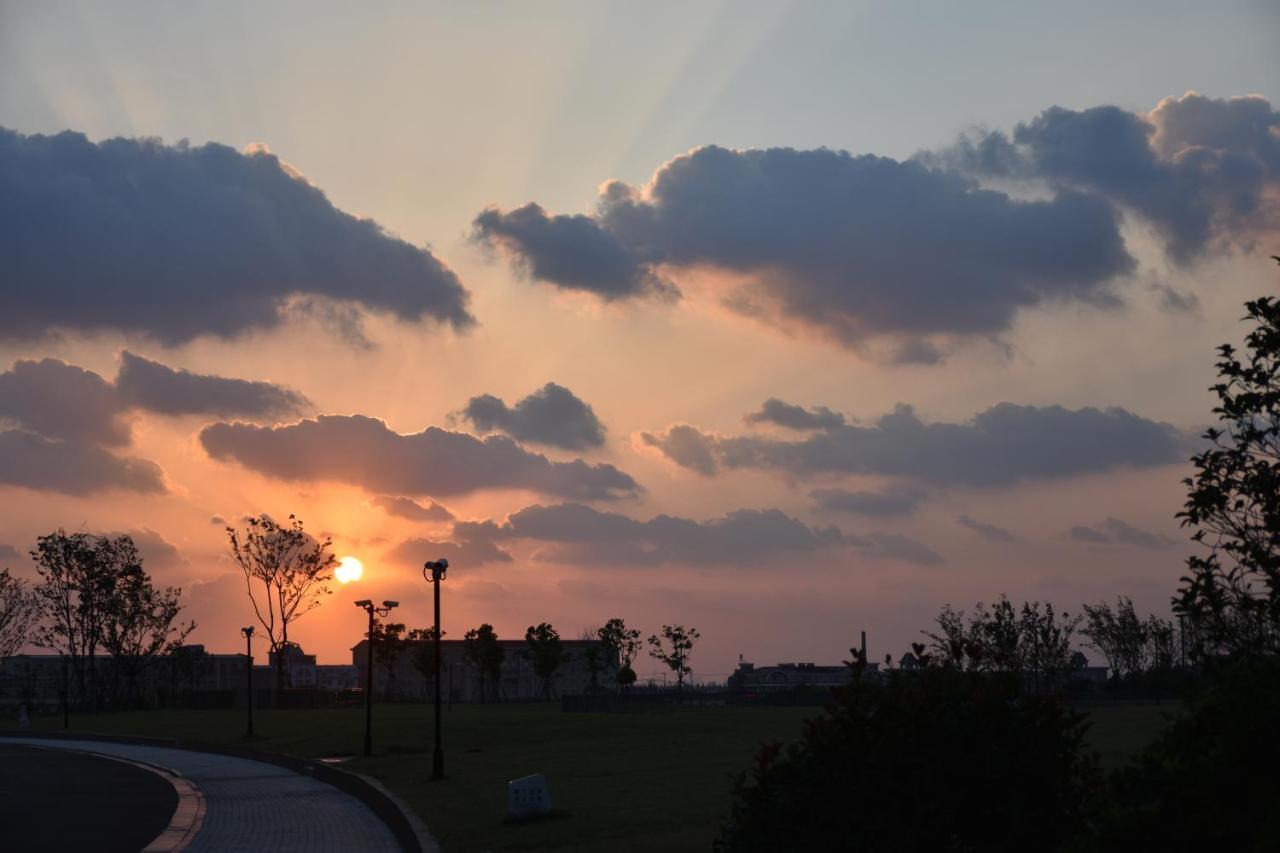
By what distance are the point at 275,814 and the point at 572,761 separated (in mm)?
10236

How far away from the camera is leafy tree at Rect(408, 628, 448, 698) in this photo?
155750 millimetres

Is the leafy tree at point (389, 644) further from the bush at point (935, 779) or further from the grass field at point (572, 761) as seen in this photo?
the bush at point (935, 779)

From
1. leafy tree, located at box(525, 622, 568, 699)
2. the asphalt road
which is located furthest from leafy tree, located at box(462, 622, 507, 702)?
the asphalt road

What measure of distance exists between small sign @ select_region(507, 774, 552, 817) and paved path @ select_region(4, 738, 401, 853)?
2120 mm

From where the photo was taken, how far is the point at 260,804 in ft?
102

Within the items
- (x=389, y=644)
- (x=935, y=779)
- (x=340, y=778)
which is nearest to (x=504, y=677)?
(x=389, y=644)

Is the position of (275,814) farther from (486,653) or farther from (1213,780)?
(486,653)

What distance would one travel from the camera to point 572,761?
36.8 m

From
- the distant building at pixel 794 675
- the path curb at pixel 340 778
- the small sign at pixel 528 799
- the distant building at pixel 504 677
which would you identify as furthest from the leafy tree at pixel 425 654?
the small sign at pixel 528 799

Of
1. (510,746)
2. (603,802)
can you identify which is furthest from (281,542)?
(603,802)

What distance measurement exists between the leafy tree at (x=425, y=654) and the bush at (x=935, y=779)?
447ft

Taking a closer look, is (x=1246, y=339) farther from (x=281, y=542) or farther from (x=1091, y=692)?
(x=281, y=542)

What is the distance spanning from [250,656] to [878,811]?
64385 mm

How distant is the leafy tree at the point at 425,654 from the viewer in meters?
156
